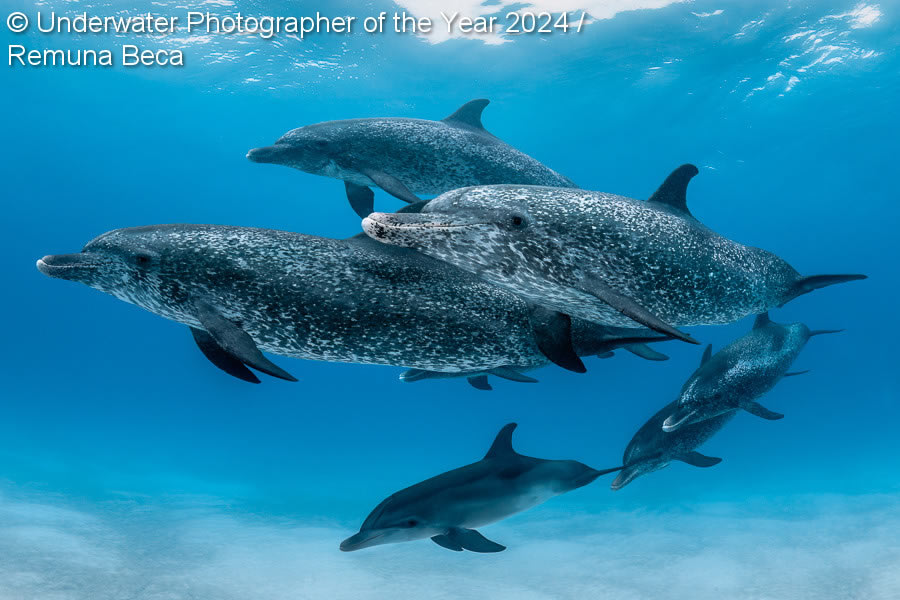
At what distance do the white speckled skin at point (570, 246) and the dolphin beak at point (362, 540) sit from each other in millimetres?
4749

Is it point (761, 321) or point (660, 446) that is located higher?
point (761, 321)

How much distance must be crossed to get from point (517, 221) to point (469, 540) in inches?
231

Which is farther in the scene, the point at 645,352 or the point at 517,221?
the point at 645,352

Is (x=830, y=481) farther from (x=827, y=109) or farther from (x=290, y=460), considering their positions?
(x=290, y=460)

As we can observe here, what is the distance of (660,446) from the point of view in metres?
10.1

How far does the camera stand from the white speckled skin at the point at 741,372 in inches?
374

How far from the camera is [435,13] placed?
88.0 ft

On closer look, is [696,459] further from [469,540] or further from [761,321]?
[469,540]

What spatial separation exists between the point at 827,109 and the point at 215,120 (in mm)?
50442

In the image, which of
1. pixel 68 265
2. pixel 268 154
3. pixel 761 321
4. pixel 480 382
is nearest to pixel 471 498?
pixel 480 382

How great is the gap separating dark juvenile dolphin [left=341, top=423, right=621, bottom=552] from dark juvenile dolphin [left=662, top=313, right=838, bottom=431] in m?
2.15

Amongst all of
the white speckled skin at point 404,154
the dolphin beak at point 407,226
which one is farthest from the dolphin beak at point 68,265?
the white speckled skin at point 404,154

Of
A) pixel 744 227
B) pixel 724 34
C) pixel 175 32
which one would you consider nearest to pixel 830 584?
pixel 724 34

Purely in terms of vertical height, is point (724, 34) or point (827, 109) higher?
point (827, 109)
